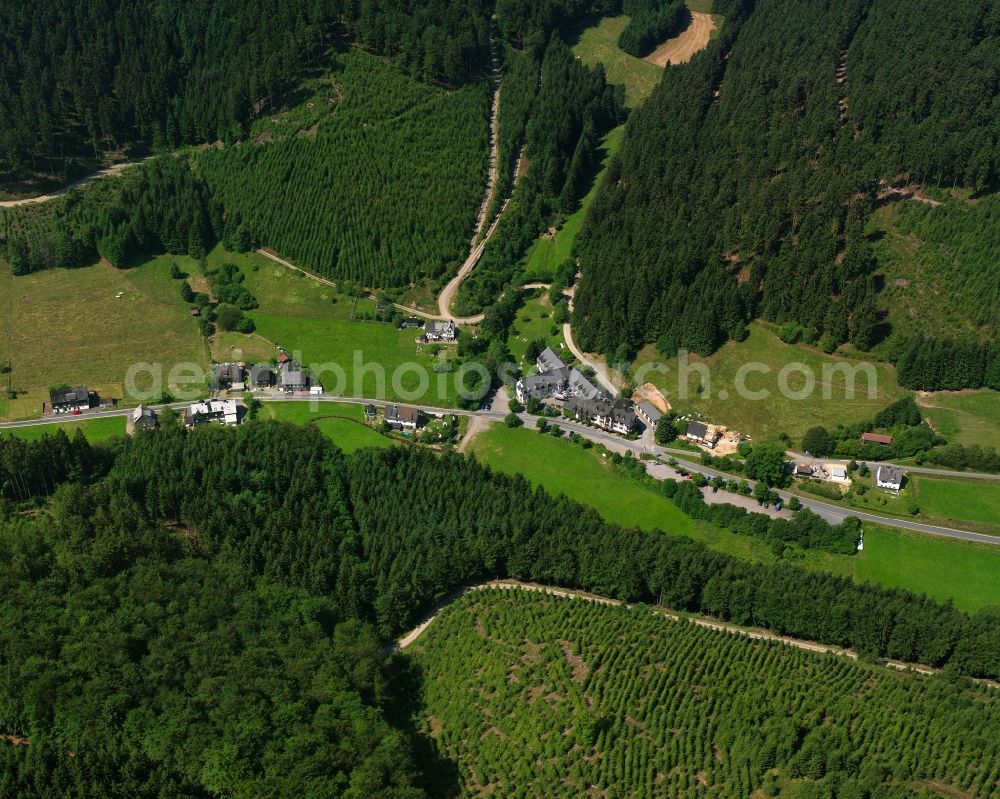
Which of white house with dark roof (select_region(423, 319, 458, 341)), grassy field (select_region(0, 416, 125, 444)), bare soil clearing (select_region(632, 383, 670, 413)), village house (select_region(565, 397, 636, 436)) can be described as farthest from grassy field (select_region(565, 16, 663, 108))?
grassy field (select_region(0, 416, 125, 444))

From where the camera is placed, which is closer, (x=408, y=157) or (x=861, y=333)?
(x=861, y=333)

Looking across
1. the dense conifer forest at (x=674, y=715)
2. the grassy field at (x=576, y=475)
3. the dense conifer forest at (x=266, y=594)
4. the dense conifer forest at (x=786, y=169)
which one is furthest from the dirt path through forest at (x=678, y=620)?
the dense conifer forest at (x=786, y=169)

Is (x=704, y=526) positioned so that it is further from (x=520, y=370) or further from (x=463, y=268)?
(x=463, y=268)

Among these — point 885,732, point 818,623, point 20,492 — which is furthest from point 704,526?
point 20,492

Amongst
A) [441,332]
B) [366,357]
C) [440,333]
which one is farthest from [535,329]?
[366,357]

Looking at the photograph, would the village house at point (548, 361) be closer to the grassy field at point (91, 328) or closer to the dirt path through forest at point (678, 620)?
the dirt path through forest at point (678, 620)

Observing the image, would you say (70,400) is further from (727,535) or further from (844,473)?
(844,473)
